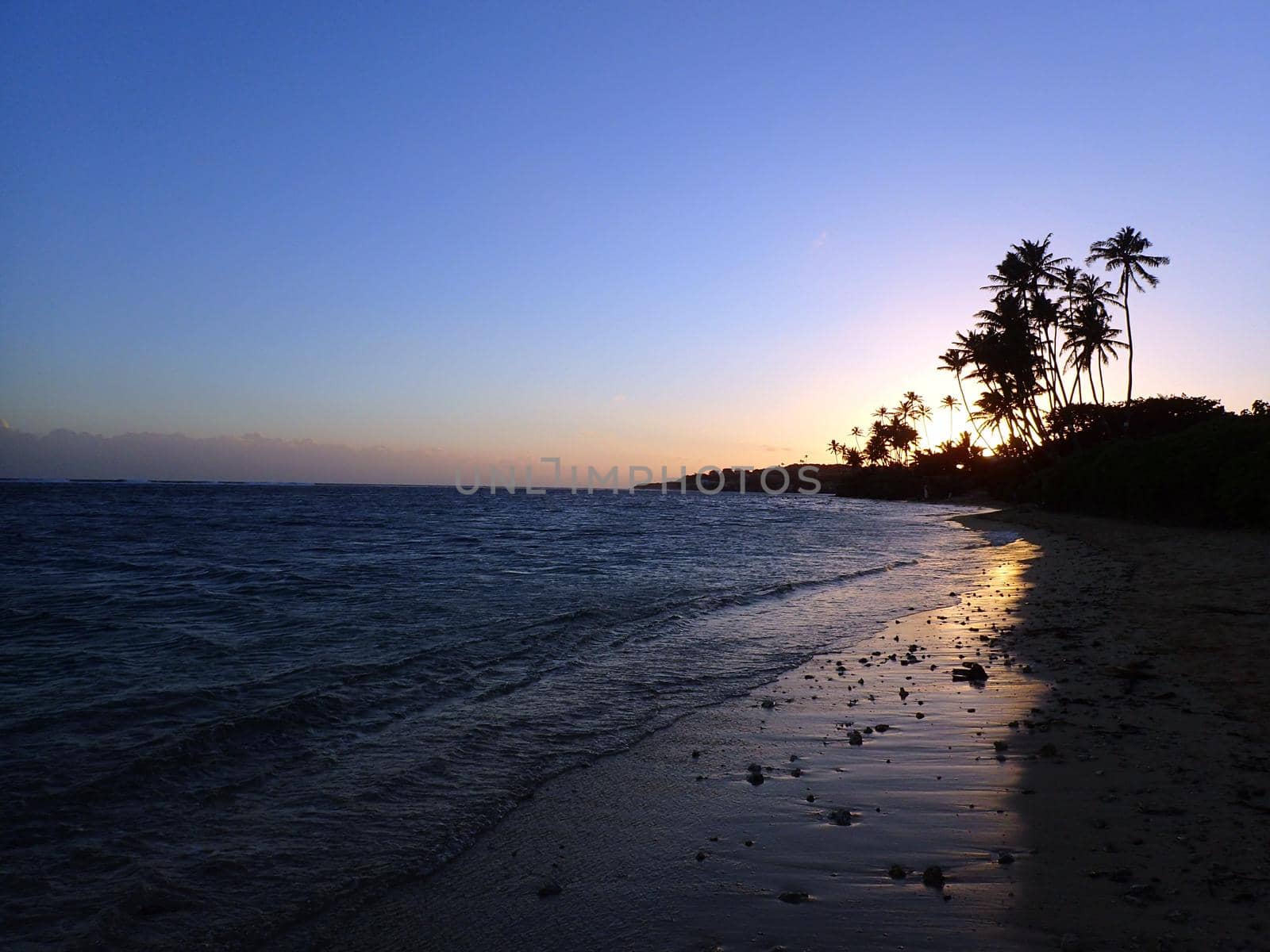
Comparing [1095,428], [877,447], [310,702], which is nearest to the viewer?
[310,702]

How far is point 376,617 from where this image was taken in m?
15.5

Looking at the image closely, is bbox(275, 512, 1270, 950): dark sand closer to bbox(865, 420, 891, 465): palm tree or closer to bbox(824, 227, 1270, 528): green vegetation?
bbox(824, 227, 1270, 528): green vegetation

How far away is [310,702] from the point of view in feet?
30.6

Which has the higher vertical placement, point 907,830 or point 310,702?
point 907,830

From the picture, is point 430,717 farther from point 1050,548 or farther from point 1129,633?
point 1050,548

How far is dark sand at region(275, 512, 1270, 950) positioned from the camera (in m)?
→ 4.27

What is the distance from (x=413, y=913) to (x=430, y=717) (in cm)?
432

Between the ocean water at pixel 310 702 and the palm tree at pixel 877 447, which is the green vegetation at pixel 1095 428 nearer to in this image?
the ocean water at pixel 310 702

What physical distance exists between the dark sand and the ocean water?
2.25 feet

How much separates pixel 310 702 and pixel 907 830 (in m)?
7.19

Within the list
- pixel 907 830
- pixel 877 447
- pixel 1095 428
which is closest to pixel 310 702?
pixel 907 830

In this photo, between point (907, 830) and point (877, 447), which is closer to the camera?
point (907, 830)

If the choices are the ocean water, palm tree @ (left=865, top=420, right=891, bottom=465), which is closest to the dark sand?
the ocean water

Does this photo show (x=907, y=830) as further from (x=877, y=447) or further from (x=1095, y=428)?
(x=877, y=447)
